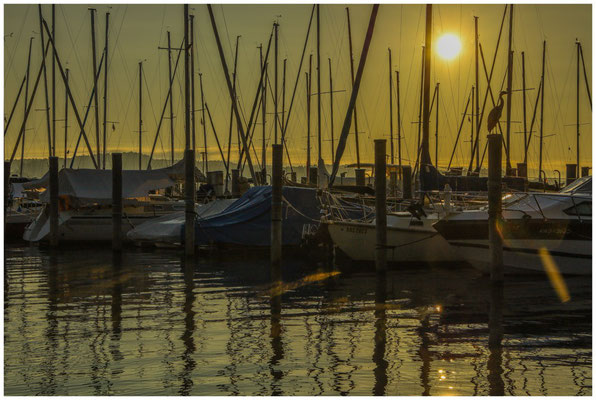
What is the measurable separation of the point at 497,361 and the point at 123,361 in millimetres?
4562

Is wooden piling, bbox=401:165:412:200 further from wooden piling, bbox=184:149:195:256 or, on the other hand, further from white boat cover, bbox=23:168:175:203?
white boat cover, bbox=23:168:175:203

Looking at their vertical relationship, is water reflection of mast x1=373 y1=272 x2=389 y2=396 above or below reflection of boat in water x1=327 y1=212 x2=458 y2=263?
below

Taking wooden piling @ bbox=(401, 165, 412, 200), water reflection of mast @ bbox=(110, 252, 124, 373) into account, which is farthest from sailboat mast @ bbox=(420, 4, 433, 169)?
water reflection of mast @ bbox=(110, 252, 124, 373)

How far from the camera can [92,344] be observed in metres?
12.9

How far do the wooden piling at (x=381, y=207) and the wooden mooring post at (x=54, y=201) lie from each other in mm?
13232

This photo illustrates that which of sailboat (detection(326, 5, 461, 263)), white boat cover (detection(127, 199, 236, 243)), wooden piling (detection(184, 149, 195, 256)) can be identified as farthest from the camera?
white boat cover (detection(127, 199, 236, 243))

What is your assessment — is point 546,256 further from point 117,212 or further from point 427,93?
point 117,212

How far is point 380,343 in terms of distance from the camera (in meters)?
12.8

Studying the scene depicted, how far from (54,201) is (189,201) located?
22.9 feet

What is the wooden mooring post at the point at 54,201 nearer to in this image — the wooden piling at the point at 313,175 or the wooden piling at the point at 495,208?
the wooden piling at the point at 313,175

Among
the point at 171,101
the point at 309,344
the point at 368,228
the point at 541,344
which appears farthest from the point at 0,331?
the point at 171,101

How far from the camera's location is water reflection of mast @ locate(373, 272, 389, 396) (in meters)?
10.5

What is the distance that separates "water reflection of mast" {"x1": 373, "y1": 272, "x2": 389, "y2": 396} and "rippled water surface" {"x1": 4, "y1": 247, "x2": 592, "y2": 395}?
2 centimetres

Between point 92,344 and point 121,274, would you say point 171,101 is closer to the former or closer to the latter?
point 121,274
